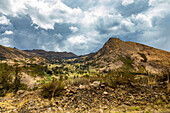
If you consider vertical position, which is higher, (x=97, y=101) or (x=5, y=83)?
(x=97, y=101)

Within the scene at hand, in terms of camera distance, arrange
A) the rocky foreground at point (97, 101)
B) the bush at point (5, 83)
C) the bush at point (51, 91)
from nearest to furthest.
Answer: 1. the rocky foreground at point (97, 101)
2. the bush at point (51, 91)
3. the bush at point (5, 83)

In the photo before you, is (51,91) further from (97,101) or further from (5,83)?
(5,83)

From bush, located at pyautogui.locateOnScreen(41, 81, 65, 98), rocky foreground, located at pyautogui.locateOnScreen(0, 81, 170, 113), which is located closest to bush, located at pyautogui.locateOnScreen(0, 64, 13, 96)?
rocky foreground, located at pyautogui.locateOnScreen(0, 81, 170, 113)

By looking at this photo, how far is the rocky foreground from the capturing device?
6.36 m

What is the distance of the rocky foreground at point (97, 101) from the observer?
6.36 meters

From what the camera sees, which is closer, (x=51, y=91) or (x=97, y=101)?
(x=97, y=101)

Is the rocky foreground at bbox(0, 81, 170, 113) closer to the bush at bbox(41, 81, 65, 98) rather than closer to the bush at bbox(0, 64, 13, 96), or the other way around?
the bush at bbox(41, 81, 65, 98)

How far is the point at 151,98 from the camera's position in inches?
280

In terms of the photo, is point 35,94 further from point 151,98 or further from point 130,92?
point 151,98

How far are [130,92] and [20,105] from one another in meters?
9.28

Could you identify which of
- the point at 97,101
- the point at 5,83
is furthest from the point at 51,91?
the point at 5,83

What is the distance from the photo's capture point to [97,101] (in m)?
7.27

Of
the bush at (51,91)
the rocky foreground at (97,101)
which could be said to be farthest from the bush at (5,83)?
the bush at (51,91)

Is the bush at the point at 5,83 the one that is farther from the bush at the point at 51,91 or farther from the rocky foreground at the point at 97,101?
the bush at the point at 51,91
